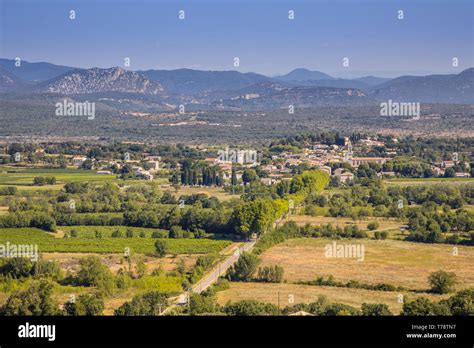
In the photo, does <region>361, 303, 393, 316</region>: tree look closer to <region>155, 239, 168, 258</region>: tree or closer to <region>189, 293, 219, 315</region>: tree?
<region>189, 293, 219, 315</region>: tree

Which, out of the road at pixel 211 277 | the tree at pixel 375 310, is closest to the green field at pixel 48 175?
the road at pixel 211 277

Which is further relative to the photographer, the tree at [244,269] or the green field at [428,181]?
the green field at [428,181]

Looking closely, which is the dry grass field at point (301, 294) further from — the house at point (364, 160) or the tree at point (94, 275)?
the house at point (364, 160)

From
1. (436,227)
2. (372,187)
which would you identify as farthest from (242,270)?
(372,187)

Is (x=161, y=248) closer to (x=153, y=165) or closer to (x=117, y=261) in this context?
(x=117, y=261)

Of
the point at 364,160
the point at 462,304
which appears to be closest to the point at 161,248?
the point at 462,304

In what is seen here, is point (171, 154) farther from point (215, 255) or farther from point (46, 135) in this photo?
point (215, 255)

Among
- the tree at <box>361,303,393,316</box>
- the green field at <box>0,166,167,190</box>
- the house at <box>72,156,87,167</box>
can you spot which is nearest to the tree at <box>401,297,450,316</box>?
the tree at <box>361,303,393,316</box>
